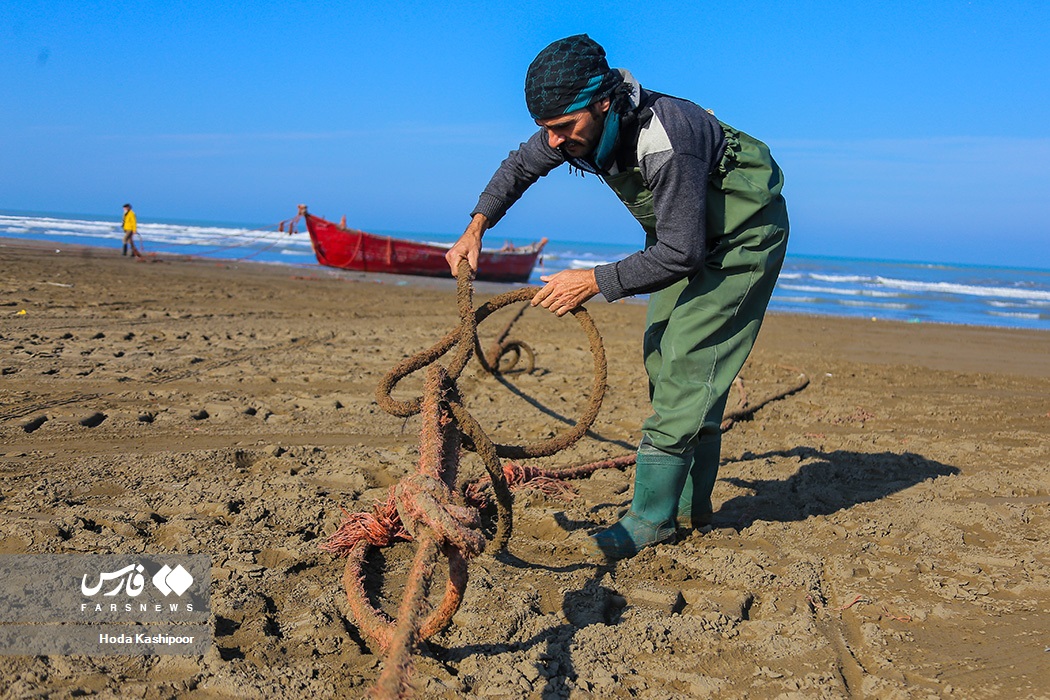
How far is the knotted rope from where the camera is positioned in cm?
173

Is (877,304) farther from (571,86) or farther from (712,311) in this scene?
(571,86)

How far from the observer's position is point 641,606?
2.46 m

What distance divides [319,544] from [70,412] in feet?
7.30

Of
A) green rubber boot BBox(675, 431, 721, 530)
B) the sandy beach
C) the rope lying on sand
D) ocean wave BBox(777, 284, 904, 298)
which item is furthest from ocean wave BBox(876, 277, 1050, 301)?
the rope lying on sand

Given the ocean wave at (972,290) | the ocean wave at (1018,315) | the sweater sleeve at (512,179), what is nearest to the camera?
the sweater sleeve at (512,179)

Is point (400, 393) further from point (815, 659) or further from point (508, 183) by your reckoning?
point (815, 659)

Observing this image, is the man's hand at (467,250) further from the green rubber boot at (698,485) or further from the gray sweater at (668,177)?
the green rubber boot at (698,485)

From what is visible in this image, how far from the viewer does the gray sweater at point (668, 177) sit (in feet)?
7.99

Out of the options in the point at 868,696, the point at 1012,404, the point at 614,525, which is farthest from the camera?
the point at 1012,404

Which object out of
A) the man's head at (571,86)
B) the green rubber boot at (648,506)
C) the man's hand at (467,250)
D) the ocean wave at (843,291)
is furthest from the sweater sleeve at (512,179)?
the ocean wave at (843,291)

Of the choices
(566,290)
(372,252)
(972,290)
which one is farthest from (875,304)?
(566,290)

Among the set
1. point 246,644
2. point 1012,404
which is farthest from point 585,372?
point 246,644

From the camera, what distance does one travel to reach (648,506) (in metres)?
2.87

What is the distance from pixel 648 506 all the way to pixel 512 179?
4.23 ft
